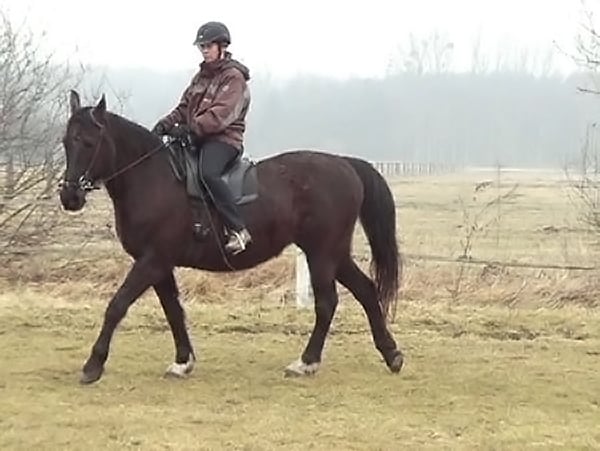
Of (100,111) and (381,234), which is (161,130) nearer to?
(100,111)

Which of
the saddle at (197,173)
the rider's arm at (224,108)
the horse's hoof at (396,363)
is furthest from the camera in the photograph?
the horse's hoof at (396,363)

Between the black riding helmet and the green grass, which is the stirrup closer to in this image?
the green grass

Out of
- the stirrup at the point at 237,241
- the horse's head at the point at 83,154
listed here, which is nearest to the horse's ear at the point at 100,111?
the horse's head at the point at 83,154

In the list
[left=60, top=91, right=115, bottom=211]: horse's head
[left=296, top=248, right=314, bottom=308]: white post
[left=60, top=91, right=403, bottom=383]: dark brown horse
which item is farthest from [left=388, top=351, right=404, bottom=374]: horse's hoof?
[left=296, top=248, right=314, bottom=308]: white post

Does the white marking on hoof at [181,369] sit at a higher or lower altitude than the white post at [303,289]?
higher

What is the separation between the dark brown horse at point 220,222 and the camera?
7348mm

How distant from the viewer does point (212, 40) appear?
742 centimetres

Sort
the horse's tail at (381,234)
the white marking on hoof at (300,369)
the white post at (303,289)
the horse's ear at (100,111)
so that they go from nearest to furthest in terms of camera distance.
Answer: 1. the horse's ear at (100,111)
2. the white marking on hoof at (300,369)
3. the horse's tail at (381,234)
4. the white post at (303,289)

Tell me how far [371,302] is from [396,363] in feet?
1.81

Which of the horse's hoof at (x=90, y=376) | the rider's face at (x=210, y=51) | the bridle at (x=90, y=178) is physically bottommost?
the horse's hoof at (x=90, y=376)

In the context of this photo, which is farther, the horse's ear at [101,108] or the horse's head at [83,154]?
the horse's ear at [101,108]

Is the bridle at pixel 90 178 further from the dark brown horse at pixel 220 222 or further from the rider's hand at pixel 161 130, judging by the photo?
the rider's hand at pixel 161 130

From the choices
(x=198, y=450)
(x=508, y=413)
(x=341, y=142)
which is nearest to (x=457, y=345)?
(x=508, y=413)

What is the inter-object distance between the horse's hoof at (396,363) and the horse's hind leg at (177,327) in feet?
5.09
